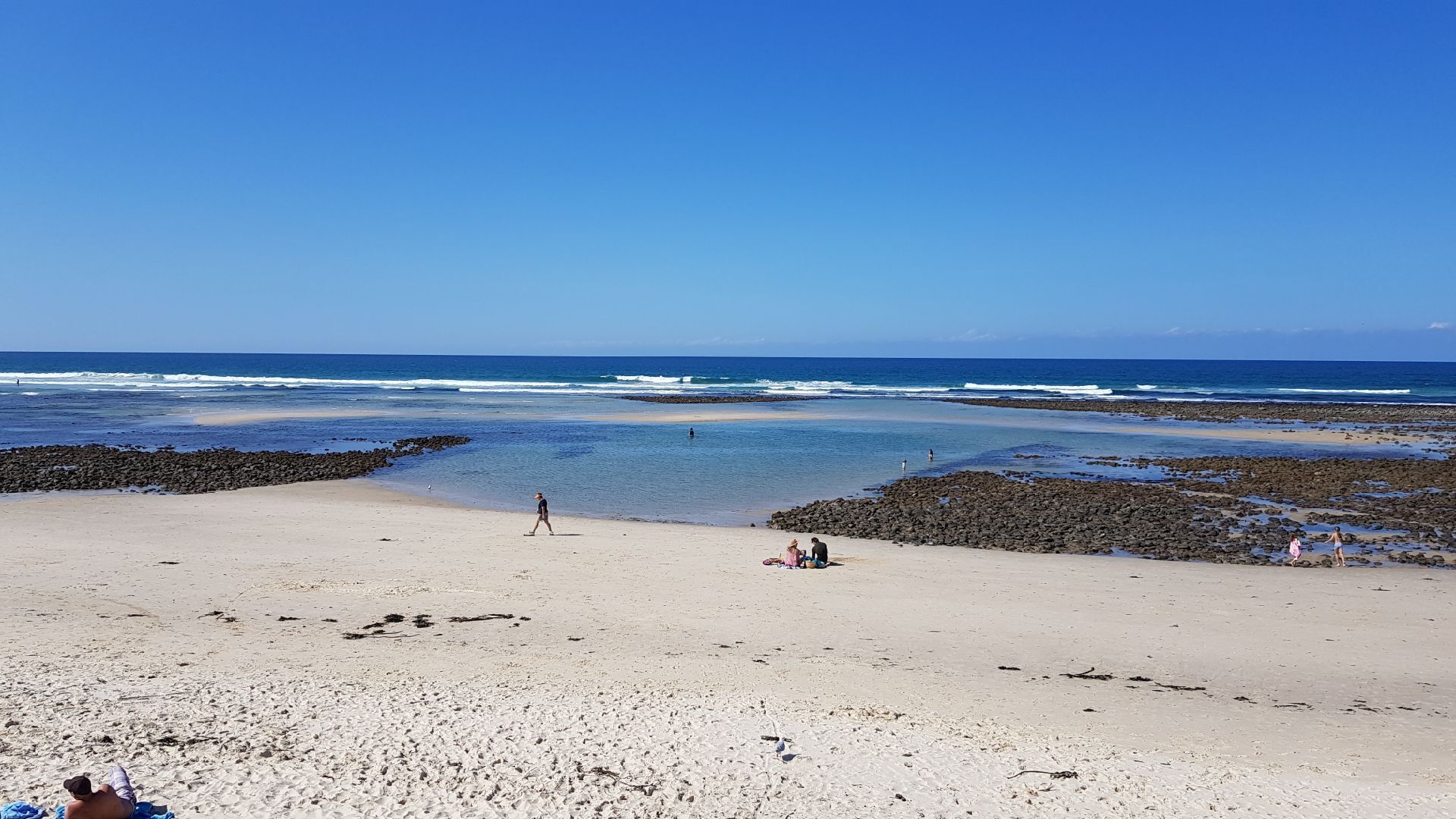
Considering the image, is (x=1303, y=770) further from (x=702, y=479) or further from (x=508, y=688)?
(x=702, y=479)

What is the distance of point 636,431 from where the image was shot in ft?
147

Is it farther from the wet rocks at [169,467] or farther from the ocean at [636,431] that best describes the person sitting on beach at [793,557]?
the wet rocks at [169,467]

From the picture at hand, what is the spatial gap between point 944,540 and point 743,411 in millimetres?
40280

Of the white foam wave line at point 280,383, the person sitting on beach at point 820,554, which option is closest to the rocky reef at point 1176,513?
the person sitting on beach at point 820,554

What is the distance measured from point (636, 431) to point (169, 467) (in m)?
21.4

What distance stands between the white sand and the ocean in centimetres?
867

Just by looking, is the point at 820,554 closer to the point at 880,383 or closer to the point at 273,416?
the point at 273,416

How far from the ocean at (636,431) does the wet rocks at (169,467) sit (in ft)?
7.26

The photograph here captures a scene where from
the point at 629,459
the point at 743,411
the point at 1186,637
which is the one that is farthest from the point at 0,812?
the point at 743,411

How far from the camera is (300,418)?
50.9 metres

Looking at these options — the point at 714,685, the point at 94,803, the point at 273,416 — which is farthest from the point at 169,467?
the point at 94,803

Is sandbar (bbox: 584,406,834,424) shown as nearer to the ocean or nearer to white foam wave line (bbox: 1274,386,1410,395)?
the ocean

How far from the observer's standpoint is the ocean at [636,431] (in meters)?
27.0

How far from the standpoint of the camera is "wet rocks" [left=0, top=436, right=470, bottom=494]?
25.9m
